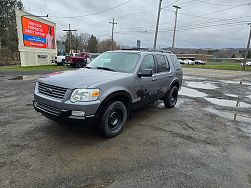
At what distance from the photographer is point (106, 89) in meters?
3.57

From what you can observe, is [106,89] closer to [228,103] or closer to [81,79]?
[81,79]

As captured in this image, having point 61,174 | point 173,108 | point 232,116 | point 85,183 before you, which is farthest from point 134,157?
point 232,116

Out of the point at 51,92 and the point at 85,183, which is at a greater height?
the point at 51,92

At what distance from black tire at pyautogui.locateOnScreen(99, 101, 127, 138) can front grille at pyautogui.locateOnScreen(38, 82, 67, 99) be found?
870mm

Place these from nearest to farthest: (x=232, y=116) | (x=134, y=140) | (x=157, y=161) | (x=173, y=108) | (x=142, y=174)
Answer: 1. (x=142, y=174)
2. (x=157, y=161)
3. (x=134, y=140)
4. (x=232, y=116)
5. (x=173, y=108)

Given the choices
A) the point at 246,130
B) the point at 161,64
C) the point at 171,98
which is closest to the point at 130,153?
the point at 161,64

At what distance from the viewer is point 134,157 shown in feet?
10.8

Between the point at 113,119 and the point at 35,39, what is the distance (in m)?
23.1

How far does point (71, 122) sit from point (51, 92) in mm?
745

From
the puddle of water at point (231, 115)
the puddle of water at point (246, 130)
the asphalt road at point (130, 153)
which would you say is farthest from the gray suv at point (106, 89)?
the puddle of water at point (246, 130)

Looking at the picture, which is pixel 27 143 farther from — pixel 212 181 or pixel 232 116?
pixel 232 116

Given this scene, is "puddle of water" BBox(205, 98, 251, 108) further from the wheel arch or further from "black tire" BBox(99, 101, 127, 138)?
"black tire" BBox(99, 101, 127, 138)

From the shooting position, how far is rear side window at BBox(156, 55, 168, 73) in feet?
17.6

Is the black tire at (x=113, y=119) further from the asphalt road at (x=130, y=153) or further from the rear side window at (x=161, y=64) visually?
the rear side window at (x=161, y=64)
